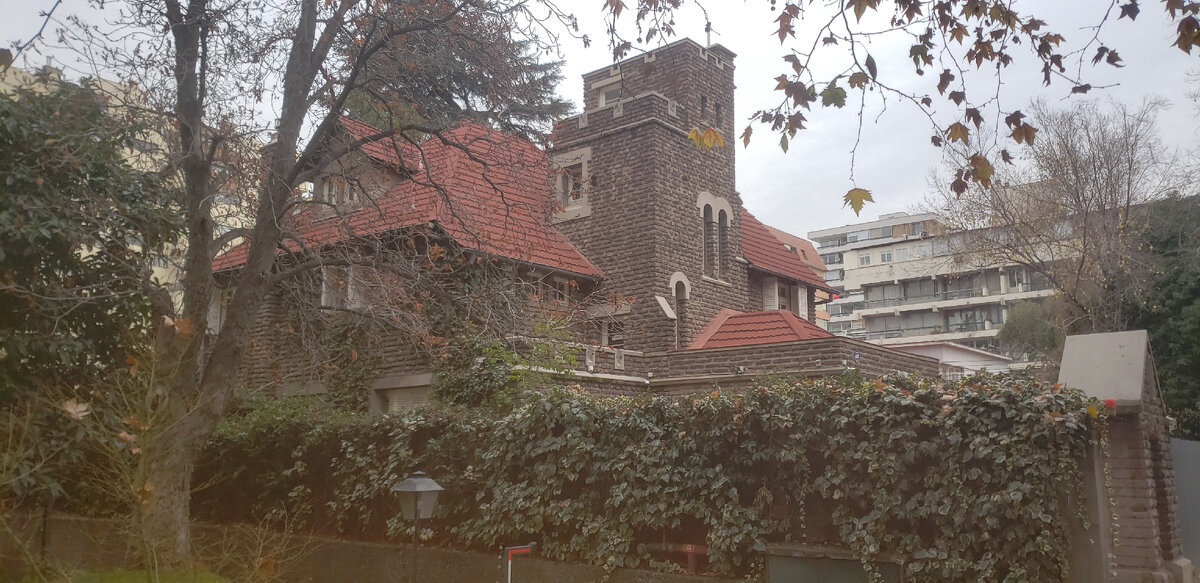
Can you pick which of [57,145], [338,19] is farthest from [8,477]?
[338,19]

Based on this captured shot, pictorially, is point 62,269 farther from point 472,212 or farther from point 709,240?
point 709,240

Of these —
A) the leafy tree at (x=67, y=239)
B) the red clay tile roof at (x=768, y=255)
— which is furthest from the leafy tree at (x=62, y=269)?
the red clay tile roof at (x=768, y=255)

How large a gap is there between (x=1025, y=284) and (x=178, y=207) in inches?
2517

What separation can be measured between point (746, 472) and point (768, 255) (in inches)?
655

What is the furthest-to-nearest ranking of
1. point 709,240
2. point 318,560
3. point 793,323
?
point 709,240 < point 793,323 < point 318,560

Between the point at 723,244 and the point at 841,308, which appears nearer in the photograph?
the point at 723,244

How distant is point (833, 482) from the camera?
30.2ft

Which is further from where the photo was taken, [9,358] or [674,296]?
[674,296]

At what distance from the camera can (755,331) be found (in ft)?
67.5

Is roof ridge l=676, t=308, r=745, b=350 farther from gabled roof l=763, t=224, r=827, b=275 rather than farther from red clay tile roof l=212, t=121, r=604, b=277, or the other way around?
gabled roof l=763, t=224, r=827, b=275

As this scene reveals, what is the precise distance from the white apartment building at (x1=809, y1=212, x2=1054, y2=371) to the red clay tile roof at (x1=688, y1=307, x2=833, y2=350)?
45208mm

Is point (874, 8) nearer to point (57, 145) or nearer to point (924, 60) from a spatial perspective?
point (924, 60)

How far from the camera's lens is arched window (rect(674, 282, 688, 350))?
21.3m

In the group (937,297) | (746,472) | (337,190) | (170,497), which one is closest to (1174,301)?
(746,472)
